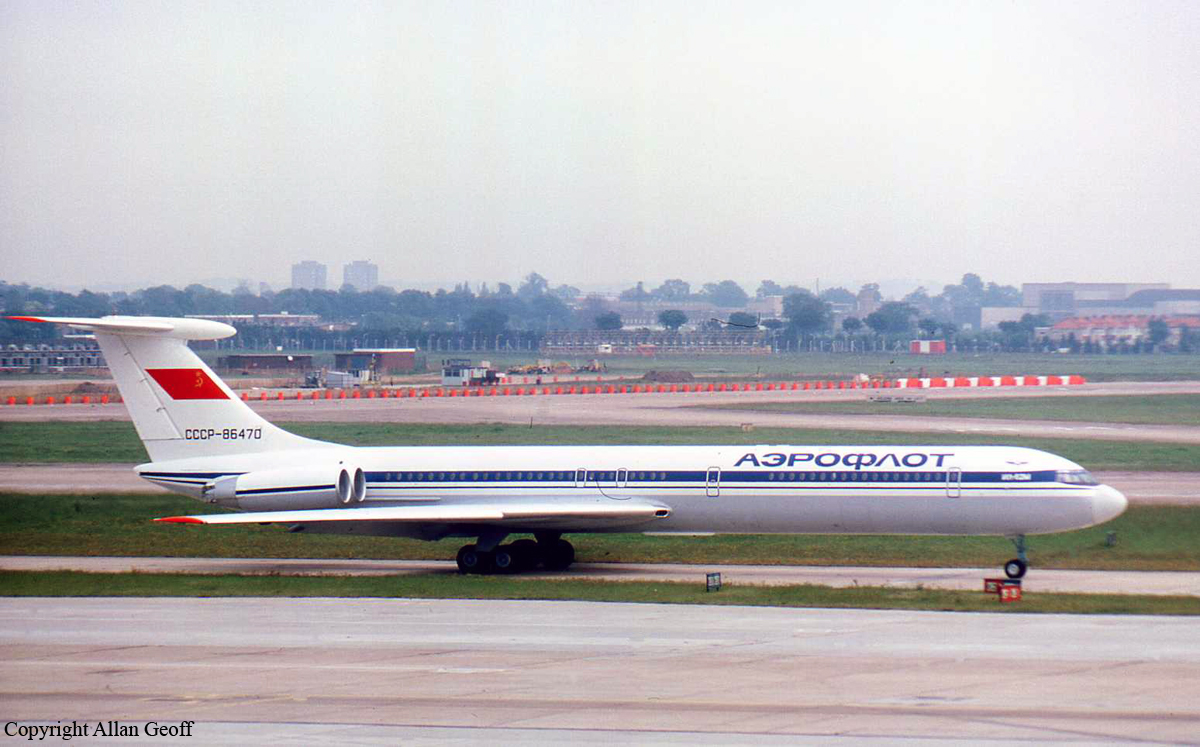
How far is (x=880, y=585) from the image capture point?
27438mm

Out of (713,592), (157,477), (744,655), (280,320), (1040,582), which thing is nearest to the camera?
(744,655)

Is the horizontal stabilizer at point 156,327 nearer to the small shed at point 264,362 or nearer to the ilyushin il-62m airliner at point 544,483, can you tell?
the ilyushin il-62m airliner at point 544,483

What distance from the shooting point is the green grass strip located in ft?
79.4

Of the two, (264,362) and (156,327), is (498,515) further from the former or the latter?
(264,362)

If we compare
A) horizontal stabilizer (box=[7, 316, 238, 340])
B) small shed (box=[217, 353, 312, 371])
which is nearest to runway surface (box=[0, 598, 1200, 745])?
horizontal stabilizer (box=[7, 316, 238, 340])

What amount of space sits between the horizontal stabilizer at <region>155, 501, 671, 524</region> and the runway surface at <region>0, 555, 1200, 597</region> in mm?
1357

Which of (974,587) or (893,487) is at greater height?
(893,487)

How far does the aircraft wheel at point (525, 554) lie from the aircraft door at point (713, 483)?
173 inches

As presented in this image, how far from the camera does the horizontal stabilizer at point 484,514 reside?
30.2 meters

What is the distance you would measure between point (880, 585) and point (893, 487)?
3008 millimetres

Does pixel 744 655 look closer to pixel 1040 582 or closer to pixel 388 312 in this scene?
pixel 1040 582

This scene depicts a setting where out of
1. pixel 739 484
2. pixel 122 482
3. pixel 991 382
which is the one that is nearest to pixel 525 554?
pixel 739 484

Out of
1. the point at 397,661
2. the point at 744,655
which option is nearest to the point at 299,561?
the point at 397,661

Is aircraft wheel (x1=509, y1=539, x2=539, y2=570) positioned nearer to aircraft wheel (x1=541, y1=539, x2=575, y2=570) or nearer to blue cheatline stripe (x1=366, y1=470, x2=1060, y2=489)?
aircraft wheel (x1=541, y1=539, x2=575, y2=570)
